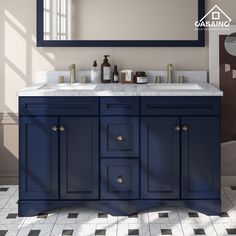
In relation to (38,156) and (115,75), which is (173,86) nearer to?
(115,75)

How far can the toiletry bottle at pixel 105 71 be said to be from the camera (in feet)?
13.0

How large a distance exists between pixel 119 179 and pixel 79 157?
30cm

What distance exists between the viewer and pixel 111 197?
3496 mm

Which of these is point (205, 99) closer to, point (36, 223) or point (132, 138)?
point (132, 138)

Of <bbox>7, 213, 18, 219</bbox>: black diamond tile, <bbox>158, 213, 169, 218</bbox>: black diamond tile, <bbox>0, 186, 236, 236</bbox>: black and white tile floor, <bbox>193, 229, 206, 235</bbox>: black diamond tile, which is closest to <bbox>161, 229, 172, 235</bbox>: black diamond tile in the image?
<bbox>0, 186, 236, 236</bbox>: black and white tile floor

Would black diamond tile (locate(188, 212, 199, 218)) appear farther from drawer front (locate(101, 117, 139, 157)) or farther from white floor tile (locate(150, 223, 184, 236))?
drawer front (locate(101, 117, 139, 157))

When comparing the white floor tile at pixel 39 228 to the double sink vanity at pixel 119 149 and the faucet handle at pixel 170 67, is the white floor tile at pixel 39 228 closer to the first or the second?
the double sink vanity at pixel 119 149

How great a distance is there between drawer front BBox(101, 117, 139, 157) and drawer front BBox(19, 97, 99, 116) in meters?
0.12

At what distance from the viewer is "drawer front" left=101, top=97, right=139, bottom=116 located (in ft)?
11.2

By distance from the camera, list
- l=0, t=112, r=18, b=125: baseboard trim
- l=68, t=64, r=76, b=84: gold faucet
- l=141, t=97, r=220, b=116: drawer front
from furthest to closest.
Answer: l=0, t=112, r=18, b=125: baseboard trim
l=68, t=64, r=76, b=84: gold faucet
l=141, t=97, r=220, b=116: drawer front

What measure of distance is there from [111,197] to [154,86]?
2.98 ft

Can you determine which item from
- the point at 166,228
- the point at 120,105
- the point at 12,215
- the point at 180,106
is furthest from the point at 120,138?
the point at 12,215

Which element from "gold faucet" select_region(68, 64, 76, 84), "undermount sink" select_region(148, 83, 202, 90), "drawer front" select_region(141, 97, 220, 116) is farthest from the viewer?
"gold faucet" select_region(68, 64, 76, 84)

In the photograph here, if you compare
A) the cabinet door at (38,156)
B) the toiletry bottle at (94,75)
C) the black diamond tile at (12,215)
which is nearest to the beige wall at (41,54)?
the toiletry bottle at (94,75)
